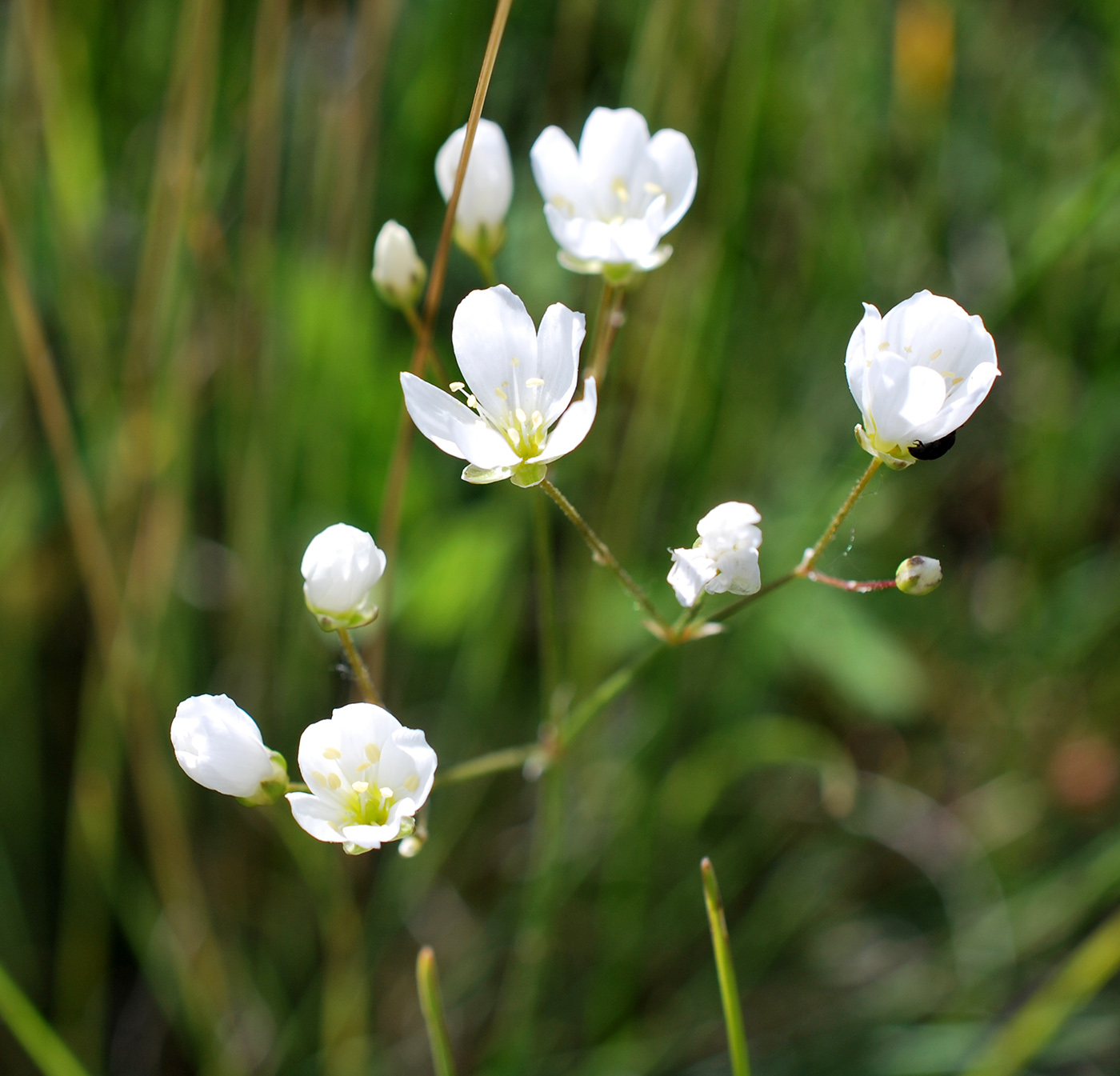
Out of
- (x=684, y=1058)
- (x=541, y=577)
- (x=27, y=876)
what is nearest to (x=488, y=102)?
(x=541, y=577)

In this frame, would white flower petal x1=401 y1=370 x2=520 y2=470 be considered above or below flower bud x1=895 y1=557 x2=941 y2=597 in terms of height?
above

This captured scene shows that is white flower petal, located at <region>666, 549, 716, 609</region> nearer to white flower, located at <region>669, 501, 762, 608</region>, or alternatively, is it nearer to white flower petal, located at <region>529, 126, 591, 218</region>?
white flower, located at <region>669, 501, 762, 608</region>

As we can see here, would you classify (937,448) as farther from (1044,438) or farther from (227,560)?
(227,560)

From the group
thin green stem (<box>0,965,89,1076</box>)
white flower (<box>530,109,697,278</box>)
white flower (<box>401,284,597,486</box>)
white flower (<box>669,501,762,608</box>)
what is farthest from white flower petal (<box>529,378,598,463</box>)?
thin green stem (<box>0,965,89,1076</box>)

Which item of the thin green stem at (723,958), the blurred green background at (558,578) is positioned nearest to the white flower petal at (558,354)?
the thin green stem at (723,958)

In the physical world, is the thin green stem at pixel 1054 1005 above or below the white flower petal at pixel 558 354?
below

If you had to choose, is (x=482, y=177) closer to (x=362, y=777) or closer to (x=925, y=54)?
(x=362, y=777)

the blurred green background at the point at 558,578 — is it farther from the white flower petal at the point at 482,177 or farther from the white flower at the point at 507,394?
the white flower at the point at 507,394
